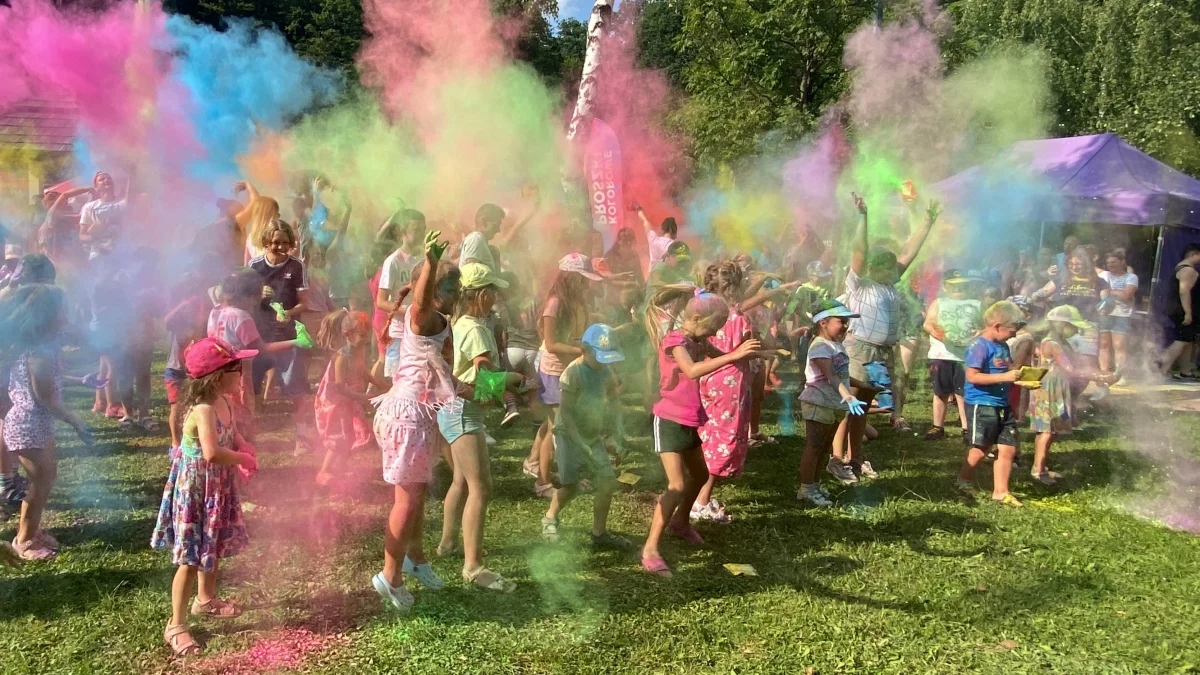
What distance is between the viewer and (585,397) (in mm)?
4457

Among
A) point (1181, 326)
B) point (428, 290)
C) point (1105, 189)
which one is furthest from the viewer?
point (1105, 189)

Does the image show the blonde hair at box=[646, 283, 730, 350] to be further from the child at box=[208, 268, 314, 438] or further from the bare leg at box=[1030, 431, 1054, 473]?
the bare leg at box=[1030, 431, 1054, 473]

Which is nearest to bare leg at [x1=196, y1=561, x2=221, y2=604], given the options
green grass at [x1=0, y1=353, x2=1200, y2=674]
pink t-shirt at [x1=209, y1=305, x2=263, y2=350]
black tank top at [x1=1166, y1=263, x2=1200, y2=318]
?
green grass at [x1=0, y1=353, x2=1200, y2=674]

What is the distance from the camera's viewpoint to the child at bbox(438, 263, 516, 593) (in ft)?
12.5

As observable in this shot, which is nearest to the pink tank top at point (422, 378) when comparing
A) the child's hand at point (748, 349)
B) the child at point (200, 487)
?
the child at point (200, 487)

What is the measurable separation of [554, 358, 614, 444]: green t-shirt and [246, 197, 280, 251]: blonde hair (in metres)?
2.65

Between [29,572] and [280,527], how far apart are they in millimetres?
1218

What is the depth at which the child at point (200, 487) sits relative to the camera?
11.0 feet

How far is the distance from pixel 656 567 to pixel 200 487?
225cm

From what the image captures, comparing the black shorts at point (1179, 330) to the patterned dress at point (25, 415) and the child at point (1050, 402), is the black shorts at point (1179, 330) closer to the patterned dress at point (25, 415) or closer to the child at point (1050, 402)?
the child at point (1050, 402)

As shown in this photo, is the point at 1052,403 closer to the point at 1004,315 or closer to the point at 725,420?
the point at 1004,315

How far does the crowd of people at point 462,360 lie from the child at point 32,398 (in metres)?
0.01

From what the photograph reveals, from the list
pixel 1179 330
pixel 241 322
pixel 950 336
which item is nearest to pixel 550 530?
pixel 241 322

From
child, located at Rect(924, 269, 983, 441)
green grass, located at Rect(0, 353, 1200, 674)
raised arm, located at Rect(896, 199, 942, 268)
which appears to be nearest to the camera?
green grass, located at Rect(0, 353, 1200, 674)
